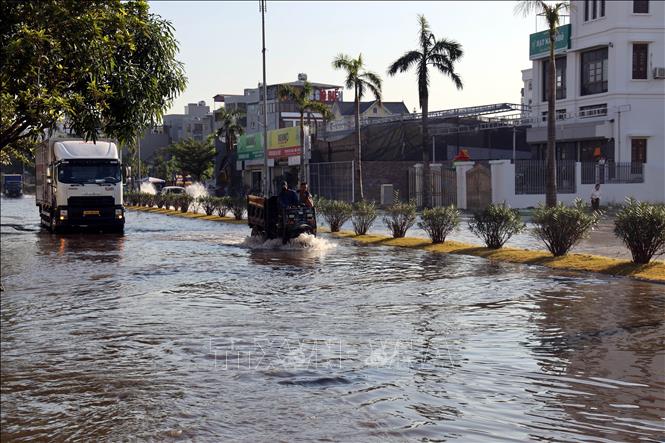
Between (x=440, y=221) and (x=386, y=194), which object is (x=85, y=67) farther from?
(x=386, y=194)

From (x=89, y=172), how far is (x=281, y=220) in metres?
10.4

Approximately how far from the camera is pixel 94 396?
7.92 meters

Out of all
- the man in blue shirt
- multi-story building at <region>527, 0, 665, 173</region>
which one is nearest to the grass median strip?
the man in blue shirt

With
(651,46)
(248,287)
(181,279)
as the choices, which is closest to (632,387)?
(248,287)

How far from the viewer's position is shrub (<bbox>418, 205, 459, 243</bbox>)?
83.9ft

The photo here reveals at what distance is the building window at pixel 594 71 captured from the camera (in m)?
57.9

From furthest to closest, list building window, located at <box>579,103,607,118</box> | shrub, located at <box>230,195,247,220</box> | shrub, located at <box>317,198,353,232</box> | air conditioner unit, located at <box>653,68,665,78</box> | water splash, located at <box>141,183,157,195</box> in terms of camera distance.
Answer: water splash, located at <box>141,183,157,195</box>, building window, located at <box>579,103,607,118</box>, air conditioner unit, located at <box>653,68,665,78</box>, shrub, located at <box>230,195,247,220</box>, shrub, located at <box>317,198,353,232</box>

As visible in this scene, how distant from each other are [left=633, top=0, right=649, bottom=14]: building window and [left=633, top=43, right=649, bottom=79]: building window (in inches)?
85.1

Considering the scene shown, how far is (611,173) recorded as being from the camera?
4997 cm

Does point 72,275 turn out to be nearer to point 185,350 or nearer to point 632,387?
point 185,350

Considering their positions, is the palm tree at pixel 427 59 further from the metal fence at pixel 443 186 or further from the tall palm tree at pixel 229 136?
the tall palm tree at pixel 229 136

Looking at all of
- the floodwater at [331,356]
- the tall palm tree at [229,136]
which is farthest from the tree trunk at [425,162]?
the tall palm tree at [229,136]

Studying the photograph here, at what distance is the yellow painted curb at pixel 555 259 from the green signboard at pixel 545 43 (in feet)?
126

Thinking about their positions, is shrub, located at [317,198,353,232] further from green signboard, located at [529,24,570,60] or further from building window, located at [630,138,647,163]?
green signboard, located at [529,24,570,60]
